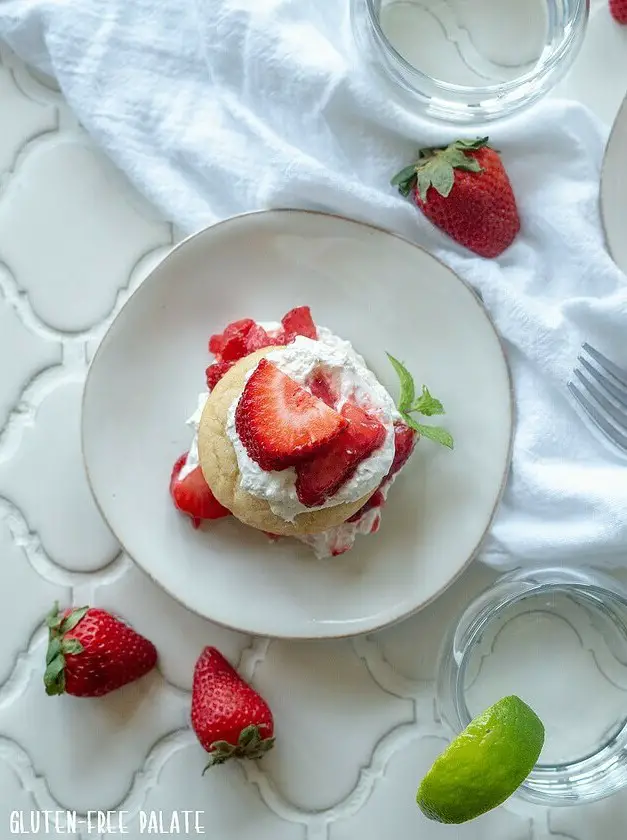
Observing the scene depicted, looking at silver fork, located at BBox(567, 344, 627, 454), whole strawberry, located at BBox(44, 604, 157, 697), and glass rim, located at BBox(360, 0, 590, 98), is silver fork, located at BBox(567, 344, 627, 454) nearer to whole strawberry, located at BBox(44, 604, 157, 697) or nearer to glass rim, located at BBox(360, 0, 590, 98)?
glass rim, located at BBox(360, 0, 590, 98)

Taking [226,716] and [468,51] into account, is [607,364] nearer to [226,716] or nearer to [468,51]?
[468,51]

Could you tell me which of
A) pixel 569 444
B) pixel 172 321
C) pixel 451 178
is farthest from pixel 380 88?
pixel 569 444

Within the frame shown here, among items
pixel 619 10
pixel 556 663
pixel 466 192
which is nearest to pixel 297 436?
pixel 466 192

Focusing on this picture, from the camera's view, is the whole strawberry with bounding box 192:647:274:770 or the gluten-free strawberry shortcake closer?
the gluten-free strawberry shortcake

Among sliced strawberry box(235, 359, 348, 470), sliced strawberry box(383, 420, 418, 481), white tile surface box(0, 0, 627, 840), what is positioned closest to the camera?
sliced strawberry box(235, 359, 348, 470)

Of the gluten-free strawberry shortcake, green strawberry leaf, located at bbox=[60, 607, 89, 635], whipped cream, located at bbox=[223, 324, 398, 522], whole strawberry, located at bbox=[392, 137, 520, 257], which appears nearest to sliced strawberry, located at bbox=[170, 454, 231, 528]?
the gluten-free strawberry shortcake

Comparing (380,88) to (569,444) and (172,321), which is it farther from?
(569,444)

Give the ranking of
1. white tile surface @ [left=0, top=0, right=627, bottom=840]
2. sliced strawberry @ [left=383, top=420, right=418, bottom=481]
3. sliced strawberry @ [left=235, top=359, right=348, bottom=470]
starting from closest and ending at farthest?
sliced strawberry @ [left=235, top=359, right=348, bottom=470]
sliced strawberry @ [left=383, top=420, right=418, bottom=481]
white tile surface @ [left=0, top=0, right=627, bottom=840]
